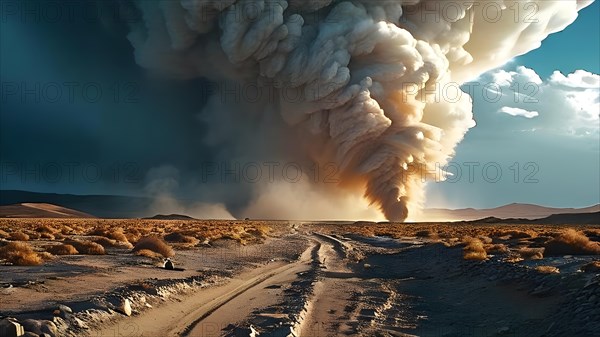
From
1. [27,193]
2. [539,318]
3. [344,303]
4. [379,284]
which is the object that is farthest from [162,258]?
[27,193]

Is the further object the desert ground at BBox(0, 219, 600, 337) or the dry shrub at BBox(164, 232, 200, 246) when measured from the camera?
the dry shrub at BBox(164, 232, 200, 246)

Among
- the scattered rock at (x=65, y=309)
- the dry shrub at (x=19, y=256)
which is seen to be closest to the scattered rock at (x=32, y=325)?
the scattered rock at (x=65, y=309)

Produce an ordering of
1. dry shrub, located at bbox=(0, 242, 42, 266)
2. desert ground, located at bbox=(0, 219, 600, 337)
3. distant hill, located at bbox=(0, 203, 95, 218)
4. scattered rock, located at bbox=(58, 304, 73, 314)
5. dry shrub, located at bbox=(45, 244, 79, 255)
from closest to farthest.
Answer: scattered rock, located at bbox=(58, 304, 73, 314)
desert ground, located at bbox=(0, 219, 600, 337)
dry shrub, located at bbox=(0, 242, 42, 266)
dry shrub, located at bbox=(45, 244, 79, 255)
distant hill, located at bbox=(0, 203, 95, 218)

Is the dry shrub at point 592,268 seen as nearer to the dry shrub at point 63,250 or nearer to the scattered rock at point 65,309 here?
the scattered rock at point 65,309

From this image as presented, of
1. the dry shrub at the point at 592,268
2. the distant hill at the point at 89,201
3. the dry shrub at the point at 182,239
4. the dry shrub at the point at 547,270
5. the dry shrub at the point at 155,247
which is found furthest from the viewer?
the distant hill at the point at 89,201

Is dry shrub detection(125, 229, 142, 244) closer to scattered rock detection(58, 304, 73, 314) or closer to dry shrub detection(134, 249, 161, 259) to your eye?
dry shrub detection(134, 249, 161, 259)

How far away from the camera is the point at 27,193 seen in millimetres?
195625

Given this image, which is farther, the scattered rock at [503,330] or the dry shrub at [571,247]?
the dry shrub at [571,247]

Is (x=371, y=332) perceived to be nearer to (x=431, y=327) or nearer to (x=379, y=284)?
(x=431, y=327)

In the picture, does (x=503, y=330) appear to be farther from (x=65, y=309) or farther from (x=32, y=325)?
(x=32, y=325)

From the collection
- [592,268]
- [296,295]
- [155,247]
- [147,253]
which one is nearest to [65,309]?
[296,295]

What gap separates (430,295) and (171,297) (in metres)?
5.79

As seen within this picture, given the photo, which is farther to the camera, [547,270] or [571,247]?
[571,247]

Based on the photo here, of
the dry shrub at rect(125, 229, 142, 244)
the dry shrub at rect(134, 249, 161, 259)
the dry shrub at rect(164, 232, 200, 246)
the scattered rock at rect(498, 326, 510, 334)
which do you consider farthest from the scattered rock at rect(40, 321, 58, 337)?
the dry shrub at rect(164, 232, 200, 246)
